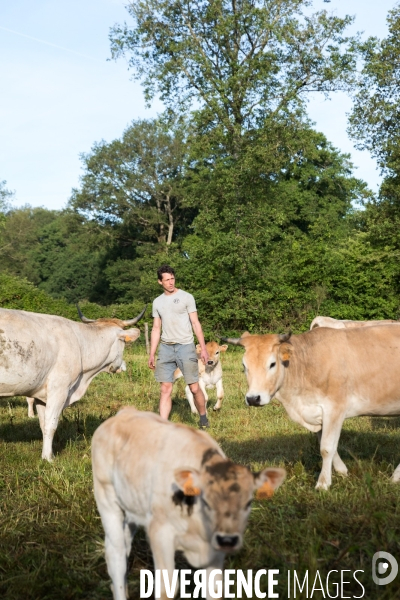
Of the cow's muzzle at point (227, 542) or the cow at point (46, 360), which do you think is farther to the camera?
the cow at point (46, 360)

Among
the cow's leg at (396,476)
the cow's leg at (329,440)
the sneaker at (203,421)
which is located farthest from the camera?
Result: the sneaker at (203,421)

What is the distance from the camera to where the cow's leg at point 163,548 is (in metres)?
3.93

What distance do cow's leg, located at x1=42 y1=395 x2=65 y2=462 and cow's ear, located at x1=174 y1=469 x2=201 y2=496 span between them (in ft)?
17.0

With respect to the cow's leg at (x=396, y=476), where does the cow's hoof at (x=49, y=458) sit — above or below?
below

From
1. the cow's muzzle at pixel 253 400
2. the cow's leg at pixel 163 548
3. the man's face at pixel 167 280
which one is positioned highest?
the man's face at pixel 167 280

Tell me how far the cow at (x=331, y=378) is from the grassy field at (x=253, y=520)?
489 millimetres

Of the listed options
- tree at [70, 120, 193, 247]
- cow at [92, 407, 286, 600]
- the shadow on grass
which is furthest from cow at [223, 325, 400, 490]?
tree at [70, 120, 193, 247]

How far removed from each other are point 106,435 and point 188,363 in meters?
5.39

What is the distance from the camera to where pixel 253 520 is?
5656mm

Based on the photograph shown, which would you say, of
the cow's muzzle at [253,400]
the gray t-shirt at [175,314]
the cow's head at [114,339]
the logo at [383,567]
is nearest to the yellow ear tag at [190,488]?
the logo at [383,567]

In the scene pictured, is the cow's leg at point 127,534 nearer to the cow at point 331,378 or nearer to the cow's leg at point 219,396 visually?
the cow at point 331,378

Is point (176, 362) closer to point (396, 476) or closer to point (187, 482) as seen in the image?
point (396, 476)

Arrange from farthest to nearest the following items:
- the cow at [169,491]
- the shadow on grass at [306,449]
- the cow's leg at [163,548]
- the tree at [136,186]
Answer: the tree at [136,186]
the shadow on grass at [306,449]
the cow's leg at [163,548]
the cow at [169,491]

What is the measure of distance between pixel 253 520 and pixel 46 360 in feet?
13.9
